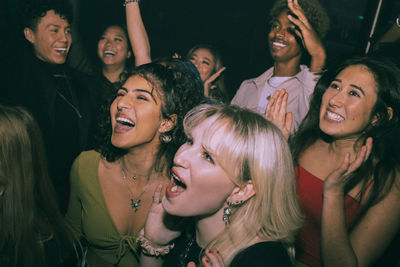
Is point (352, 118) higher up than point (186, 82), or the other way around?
point (186, 82)

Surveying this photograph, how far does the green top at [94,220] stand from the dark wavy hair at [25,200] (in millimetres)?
269

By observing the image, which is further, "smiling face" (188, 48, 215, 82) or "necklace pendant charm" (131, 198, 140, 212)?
"smiling face" (188, 48, 215, 82)

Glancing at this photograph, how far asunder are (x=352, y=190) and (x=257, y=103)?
1.32 meters

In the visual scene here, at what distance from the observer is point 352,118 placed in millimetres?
1638

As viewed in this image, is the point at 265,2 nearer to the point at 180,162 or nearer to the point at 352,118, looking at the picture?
the point at 352,118

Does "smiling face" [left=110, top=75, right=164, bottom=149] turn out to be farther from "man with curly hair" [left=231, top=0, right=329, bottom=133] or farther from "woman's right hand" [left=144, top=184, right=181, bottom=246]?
"man with curly hair" [left=231, top=0, right=329, bottom=133]

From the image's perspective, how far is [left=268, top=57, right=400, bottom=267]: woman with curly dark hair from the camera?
1.49 m

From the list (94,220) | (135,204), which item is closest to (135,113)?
(135,204)

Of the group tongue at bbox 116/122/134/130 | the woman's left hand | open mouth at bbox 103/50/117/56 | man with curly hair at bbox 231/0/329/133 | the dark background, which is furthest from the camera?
the dark background

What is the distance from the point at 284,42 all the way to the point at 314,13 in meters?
0.47

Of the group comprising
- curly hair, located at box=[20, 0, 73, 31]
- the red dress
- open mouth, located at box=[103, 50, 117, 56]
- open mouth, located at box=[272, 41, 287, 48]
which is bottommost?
the red dress

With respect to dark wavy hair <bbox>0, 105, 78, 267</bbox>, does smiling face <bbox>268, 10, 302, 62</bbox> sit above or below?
above

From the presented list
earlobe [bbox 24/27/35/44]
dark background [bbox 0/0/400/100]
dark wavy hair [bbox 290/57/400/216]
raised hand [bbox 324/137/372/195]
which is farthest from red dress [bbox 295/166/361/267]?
dark background [bbox 0/0/400/100]

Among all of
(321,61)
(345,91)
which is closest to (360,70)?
(345,91)
